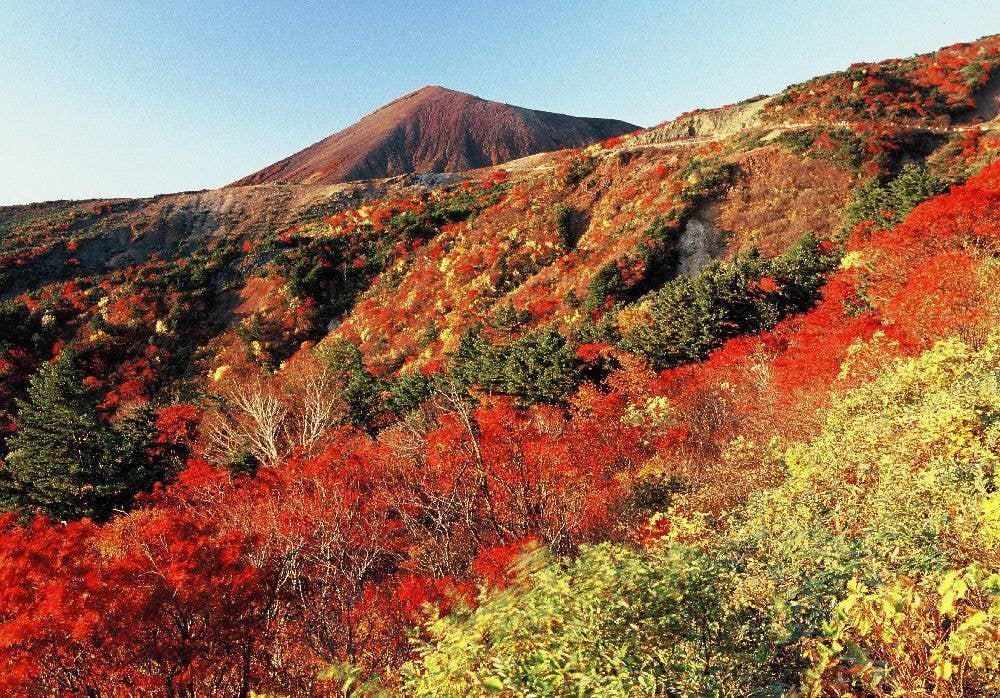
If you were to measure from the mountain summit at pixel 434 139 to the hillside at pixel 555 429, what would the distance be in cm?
8008

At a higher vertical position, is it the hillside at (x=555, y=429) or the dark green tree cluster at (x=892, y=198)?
the dark green tree cluster at (x=892, y=198)

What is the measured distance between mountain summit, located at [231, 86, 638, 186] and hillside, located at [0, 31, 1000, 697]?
80.1 metres

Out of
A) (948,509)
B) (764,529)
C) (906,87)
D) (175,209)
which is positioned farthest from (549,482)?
(175,209)

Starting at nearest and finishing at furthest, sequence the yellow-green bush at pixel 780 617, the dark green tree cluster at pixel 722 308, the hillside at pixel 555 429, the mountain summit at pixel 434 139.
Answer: the yellow-green bush at pixel 780 617, the hillside at pixel 555 429, the dark green tree cluster at pixel 722 308, the mountain summit at pixel 434 139

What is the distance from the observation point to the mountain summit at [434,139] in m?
150

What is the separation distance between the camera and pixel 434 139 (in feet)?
540

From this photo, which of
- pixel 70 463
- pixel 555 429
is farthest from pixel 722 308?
pixel 70 463

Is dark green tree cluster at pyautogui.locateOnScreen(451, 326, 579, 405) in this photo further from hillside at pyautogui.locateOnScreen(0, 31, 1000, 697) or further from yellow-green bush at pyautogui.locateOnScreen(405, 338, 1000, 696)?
yellow-green bush at pyautogui.locateOnScreen(405, 338, 1000, 696)

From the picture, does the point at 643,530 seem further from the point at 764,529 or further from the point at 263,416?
the point at 263,416

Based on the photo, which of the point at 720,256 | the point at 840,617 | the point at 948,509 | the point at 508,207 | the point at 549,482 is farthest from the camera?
the point at 508,207

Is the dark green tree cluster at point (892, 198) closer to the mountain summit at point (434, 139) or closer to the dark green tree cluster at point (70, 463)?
the dark green tree cluster at point (70, 463)

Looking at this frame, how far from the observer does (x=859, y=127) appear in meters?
48.3

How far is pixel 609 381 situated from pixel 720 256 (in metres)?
18.0

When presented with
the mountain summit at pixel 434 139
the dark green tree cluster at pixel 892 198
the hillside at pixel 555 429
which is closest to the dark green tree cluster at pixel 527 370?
the hillside at pixel 555 429
